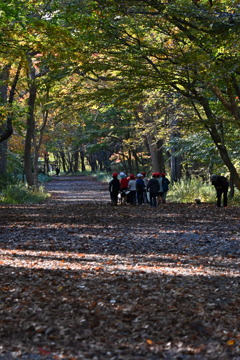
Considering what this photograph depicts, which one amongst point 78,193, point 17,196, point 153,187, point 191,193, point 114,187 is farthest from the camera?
point 78,193

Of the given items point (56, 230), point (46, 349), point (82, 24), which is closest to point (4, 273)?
point (46, 349)

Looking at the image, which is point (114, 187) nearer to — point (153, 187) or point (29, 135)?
point (153, 187)

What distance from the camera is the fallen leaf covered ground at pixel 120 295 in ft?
17.1

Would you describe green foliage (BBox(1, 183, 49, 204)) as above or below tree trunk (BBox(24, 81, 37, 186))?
below

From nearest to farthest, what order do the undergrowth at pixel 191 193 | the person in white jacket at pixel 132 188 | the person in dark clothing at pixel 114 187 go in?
the person in dark clothing at pixel 114 187 → the person in white jacket at pixel 132 188 → the undergrowth at pixel 191 193

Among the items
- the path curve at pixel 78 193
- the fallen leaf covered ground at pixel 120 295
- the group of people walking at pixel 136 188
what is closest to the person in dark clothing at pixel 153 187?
the group of people walking at pixel 136 188

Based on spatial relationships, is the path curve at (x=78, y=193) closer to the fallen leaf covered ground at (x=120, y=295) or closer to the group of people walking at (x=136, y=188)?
the group of people walking at (x=136, y=188)

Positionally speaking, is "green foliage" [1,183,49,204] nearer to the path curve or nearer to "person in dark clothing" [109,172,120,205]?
the path curve

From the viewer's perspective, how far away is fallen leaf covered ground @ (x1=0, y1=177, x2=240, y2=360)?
205 inches

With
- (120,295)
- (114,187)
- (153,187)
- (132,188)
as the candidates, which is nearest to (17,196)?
(114,187)

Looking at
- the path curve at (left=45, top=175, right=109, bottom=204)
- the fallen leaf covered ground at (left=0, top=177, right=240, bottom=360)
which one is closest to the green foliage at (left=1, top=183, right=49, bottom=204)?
the path curve at (left=45, top=175, right=109, bottom=204)

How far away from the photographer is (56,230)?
15109mm

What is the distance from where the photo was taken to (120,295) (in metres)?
7.19

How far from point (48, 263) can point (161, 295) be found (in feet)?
10.3
